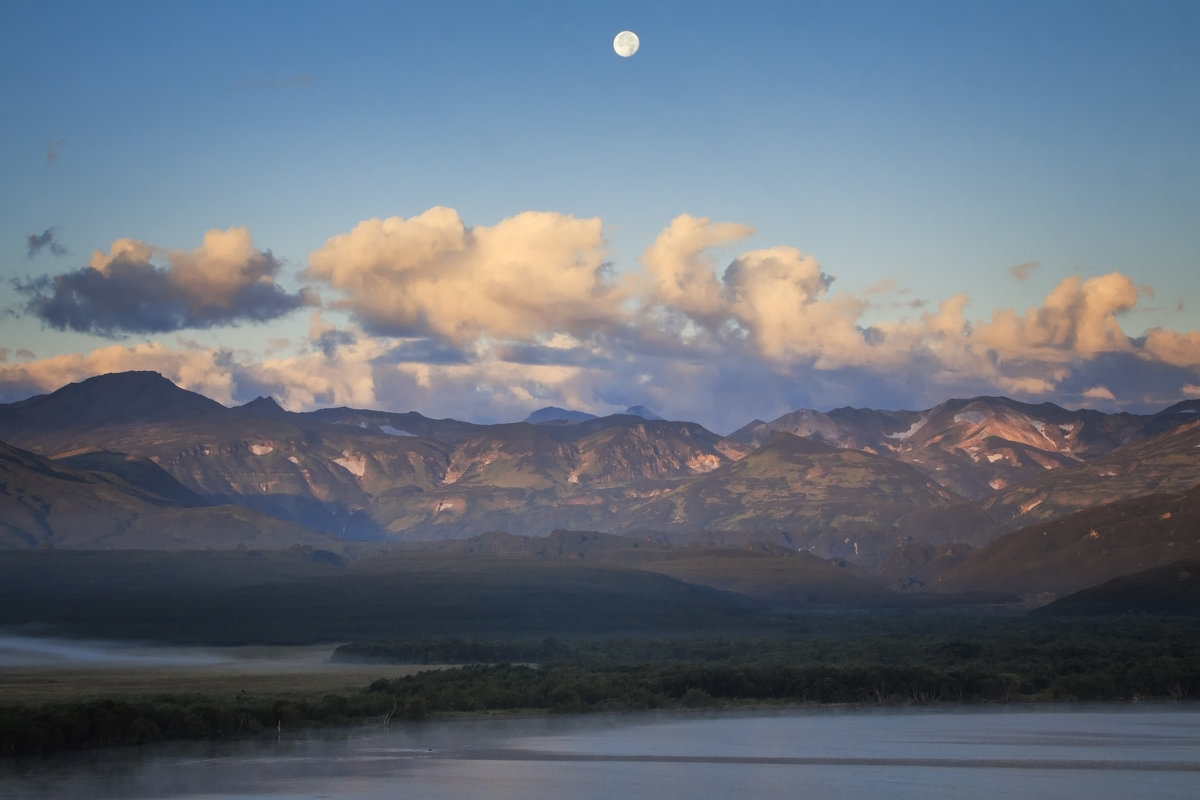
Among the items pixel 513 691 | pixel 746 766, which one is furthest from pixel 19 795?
pixel 513 691

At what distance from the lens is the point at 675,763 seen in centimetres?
8944

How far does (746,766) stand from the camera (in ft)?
288

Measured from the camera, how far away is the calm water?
7712 centimetres

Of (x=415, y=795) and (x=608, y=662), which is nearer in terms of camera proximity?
(x=415, y=795)

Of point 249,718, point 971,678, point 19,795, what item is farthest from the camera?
point 971,678

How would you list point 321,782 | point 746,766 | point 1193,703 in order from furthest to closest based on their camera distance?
point 1193,703, point 746,766, point 321,782

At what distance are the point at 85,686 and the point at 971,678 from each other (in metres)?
88.9

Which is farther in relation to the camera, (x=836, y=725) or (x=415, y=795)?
(x=836, y=725)

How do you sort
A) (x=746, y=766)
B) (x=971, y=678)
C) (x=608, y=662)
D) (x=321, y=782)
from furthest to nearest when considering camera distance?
1. (x=608, y=662)
2. (x=971, y=678)
3. (x=746, y=766)
4. (x=321, y=782)

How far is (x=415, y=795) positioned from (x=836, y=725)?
47.9 meters

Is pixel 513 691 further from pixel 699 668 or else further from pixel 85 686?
pixel 85 686

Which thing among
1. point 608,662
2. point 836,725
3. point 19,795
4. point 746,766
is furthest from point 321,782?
point 608,662

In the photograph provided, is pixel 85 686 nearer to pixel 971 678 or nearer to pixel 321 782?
pixel 321 782

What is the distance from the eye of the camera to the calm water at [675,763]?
77125mm
